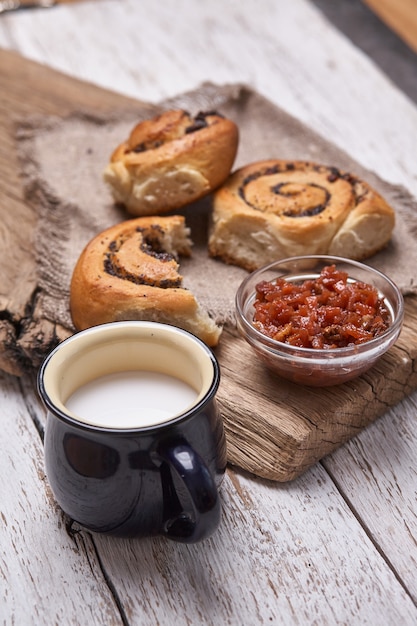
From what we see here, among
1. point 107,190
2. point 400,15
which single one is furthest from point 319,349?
point 400,15

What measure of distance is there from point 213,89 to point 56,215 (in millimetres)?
1025

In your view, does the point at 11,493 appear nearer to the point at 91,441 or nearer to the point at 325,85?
the point at 91,441

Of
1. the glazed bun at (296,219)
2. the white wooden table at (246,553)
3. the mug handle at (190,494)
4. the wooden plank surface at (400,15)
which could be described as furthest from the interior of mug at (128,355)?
the wooden plank surface at (400,15)

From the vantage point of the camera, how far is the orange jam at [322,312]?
1909 mm

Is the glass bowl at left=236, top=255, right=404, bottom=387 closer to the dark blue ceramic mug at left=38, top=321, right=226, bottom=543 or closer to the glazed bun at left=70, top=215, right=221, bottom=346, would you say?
the glazed bun at left=70, top=215, right=221, bottom=346

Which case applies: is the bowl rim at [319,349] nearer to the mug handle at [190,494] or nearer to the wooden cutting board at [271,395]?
the wooden cutting board at [271,395]

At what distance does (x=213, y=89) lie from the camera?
329 centimetres

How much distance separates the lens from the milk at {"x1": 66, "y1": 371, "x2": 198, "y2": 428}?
161 cm

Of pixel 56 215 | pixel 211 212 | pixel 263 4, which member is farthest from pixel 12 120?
pixel 263 4

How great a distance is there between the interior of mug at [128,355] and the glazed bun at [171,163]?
87 centimetres

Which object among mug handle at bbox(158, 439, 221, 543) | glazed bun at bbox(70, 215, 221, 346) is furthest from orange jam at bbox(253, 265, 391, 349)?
mug handle at bbox(158, 439, 221, 543)

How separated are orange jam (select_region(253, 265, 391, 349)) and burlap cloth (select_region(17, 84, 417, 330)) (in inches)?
8.1

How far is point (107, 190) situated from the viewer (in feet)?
9.01

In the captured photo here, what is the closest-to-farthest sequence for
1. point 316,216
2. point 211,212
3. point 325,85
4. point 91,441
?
point 91,441 < point 316,216 < point 211,212 < point 325,85
